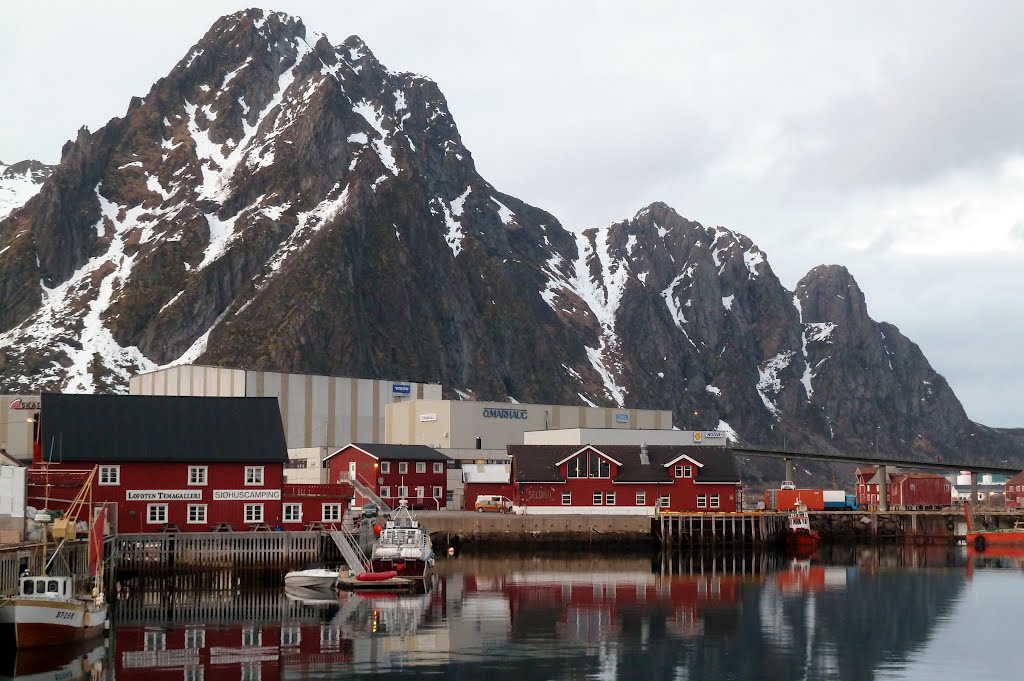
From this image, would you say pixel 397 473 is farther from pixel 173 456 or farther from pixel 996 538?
pixel 996 538

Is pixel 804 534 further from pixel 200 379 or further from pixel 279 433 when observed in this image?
pixel 200 379

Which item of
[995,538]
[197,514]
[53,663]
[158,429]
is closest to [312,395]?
[995,538]

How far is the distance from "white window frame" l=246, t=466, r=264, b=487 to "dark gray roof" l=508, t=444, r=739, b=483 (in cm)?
3142

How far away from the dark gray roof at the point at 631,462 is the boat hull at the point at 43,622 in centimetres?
6165

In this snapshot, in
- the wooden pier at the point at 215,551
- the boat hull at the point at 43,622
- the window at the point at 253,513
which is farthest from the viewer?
the window at the point at 253,513

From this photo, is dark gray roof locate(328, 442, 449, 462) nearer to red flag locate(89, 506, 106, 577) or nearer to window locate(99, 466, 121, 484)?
window locate(99, 466, 121, 484)

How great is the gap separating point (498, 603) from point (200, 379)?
111 m

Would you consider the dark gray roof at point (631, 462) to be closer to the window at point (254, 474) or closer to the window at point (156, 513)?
the window at point (254, 474)

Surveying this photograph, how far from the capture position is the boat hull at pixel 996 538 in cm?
12025

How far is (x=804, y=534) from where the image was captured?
4363 inches

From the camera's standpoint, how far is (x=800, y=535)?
363 ft

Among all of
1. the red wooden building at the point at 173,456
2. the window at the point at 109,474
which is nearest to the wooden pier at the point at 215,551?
the red wooden building at the point at 173,456

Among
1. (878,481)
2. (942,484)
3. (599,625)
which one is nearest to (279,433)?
(599,625)

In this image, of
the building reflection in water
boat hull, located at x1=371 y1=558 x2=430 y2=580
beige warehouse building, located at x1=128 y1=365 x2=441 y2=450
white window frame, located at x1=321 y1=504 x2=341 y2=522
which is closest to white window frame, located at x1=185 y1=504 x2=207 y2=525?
the building reflection in water
